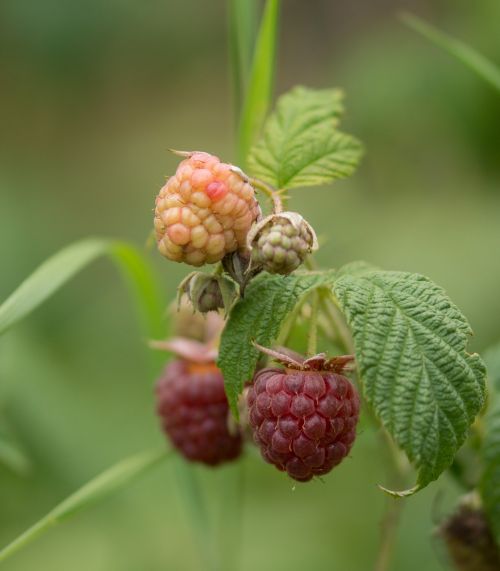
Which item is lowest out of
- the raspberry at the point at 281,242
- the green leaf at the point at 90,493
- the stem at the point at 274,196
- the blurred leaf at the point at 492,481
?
the green leaf at the point at 90,493

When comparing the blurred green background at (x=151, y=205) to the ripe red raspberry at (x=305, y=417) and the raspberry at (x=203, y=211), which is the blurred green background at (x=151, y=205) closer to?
the ripe red raspberry at (x=305, y=417)

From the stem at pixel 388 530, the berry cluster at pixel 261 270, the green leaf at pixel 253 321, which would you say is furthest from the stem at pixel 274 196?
the stem at pixel 388 530

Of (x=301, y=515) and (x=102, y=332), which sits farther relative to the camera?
(x=102, y=332)

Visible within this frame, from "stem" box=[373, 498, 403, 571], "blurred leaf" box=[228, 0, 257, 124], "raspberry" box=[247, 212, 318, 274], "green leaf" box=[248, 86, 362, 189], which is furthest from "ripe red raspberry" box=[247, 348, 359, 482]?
"blurred leaf" box=[228, 0, 257, 124]

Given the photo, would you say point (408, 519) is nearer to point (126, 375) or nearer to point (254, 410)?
point (126, 375)

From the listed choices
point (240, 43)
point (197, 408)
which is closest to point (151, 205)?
point (240, 43)

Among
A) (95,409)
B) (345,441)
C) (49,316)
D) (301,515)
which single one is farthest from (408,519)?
(49,316)
